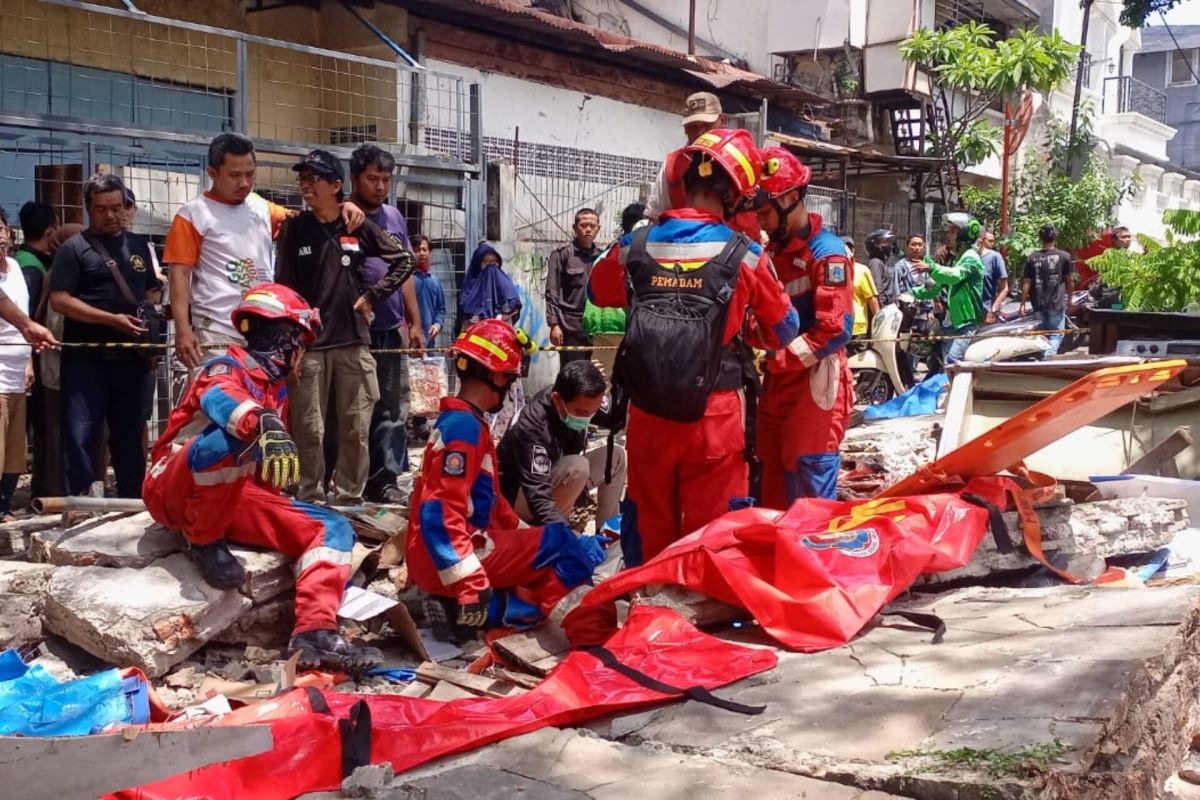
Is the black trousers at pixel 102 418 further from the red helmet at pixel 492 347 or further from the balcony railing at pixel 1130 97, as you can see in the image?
the balcony railing at pixel 1130 97

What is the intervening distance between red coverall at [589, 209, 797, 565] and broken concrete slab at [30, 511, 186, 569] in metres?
1.90

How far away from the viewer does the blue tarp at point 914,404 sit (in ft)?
31.7

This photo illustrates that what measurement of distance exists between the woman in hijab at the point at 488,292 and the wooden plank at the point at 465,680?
5732 millimetres

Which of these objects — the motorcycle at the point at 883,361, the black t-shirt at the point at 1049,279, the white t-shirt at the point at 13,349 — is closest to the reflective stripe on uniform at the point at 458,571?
the white t-shirt at the point at 13,349

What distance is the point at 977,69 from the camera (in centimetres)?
1909

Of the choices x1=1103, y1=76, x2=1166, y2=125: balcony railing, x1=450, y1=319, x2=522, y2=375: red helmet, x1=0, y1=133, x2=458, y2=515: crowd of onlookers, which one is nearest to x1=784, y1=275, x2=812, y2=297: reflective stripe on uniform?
x1=450, y1=319, x2=522, y2=375: red helmet

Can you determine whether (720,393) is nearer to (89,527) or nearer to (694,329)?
(694,329)

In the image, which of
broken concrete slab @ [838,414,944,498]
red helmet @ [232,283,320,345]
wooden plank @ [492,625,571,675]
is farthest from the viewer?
broken concrete slab @ [838,414,944,498]

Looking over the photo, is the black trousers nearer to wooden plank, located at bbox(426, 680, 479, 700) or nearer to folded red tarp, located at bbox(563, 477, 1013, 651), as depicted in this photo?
wooden plank, located at bbox(426, 680, 479, 700)

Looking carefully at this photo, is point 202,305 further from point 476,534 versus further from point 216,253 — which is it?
point 476,534

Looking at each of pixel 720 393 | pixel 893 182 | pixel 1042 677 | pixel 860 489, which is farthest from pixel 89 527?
pixel 893 182

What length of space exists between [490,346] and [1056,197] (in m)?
18.1

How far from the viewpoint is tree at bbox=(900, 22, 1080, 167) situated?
18.8 m

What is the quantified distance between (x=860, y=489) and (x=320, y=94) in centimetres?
823
